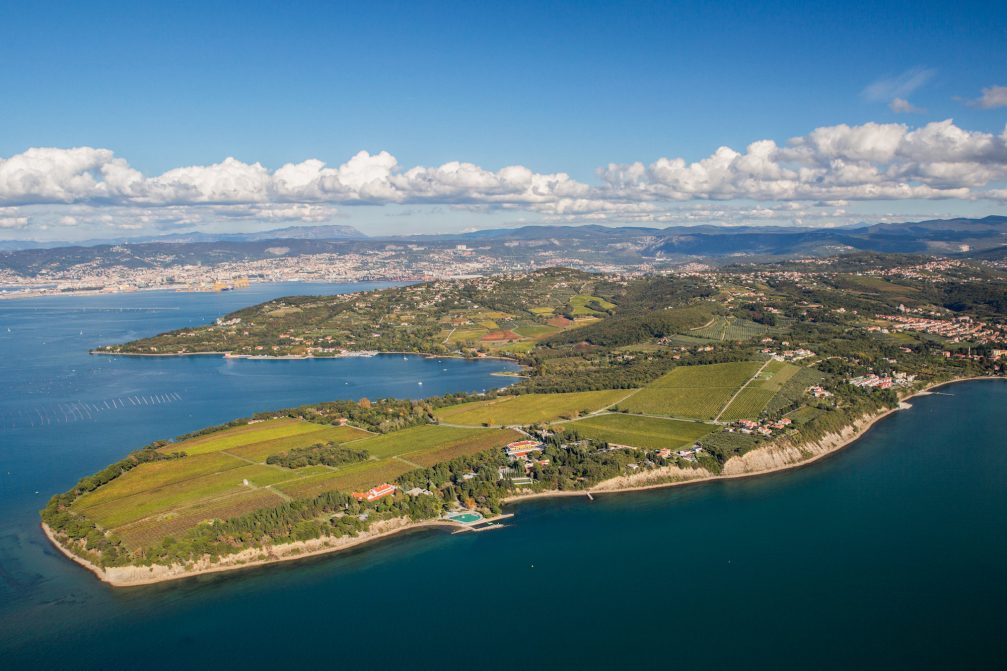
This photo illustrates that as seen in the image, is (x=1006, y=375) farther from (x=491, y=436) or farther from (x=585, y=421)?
(x=491, y=436)

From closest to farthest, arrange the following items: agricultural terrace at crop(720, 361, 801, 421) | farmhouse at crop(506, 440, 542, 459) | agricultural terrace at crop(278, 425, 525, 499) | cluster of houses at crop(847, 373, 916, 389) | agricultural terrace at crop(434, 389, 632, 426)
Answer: agricultural terrace at crop(278, 425, 525, 499)
farmhouse at crop(506, 440, 542, 459)
agricultural terrace at crop(720, 361, 801, 421)
agricultural terrace at crop(434, 389, 632, 426)
cluster of houses at crop(847, 373, 916, 389)

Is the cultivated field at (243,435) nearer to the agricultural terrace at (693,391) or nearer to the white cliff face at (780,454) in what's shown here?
the agricultural terrace at (693,391)

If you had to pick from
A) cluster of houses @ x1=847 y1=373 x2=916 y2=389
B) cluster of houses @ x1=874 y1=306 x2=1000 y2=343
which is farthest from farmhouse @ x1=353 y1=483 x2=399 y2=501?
cluster of houses @ x1=874 y1=306 x2=1000 y2=343

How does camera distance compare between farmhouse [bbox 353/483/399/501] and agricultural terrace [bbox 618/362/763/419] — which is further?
agricultural terrace [bbox 618/362/763/419]

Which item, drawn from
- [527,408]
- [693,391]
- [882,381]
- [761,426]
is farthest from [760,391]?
[527,408]

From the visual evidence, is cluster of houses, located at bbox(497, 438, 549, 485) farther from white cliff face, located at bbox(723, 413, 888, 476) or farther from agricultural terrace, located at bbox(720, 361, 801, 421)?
agricultural terrace, located at bbox(720, 361, 801, 421)

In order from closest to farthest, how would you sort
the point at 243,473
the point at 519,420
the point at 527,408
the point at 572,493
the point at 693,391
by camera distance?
1. the point at 572,493
2. the point at 243,473
3. the point at 519,420
4. the point at 527,408
5. the point at 693,391

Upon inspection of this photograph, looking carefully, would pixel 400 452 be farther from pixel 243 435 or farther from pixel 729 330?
pixel 729 330
